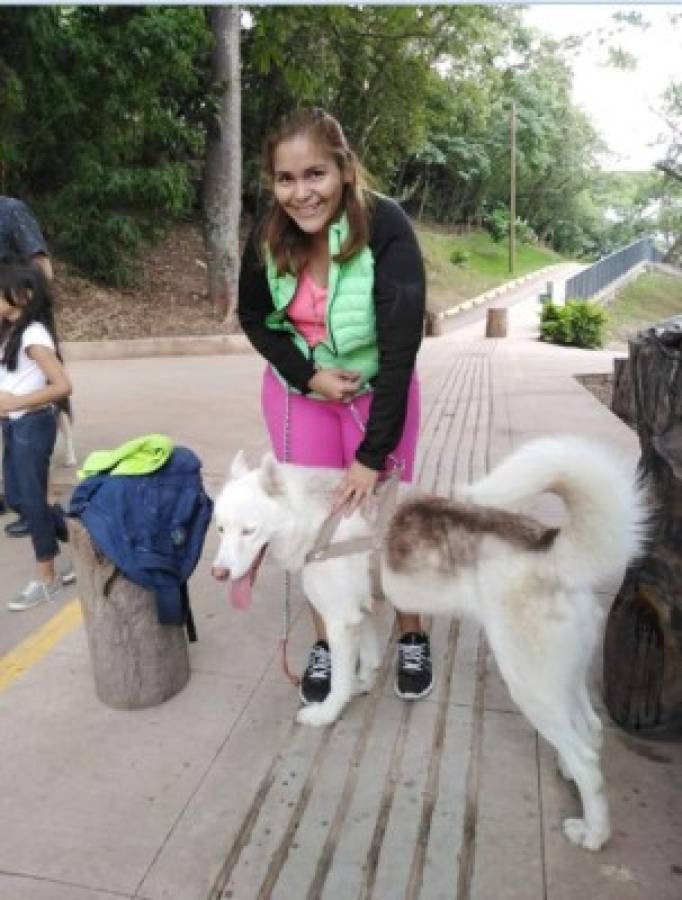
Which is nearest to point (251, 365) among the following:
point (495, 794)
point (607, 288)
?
point (495, 794)

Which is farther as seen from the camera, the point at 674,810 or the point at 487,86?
the point at 487,86

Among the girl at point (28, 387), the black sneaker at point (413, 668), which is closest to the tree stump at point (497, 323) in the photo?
the girl at point (28, 387)

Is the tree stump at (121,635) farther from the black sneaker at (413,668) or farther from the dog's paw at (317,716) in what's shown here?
the black sneaker at (413,668)

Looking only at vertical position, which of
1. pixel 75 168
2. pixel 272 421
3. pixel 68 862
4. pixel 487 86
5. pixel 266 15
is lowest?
pixel 68 862

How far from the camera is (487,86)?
2770 cm

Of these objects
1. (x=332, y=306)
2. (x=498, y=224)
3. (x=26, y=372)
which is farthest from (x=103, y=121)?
(x=498, y=224)

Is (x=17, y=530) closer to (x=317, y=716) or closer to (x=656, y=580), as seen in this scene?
(x=317, y=716)

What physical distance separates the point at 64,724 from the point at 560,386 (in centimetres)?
801

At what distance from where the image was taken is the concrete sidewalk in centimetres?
212

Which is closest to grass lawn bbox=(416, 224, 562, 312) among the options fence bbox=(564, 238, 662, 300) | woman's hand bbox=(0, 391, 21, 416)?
fence bbox=(564, 238, 662, 300)

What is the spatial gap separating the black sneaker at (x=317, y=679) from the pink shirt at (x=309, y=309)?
1.26 metres

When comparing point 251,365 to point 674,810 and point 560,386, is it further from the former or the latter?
point 674,810

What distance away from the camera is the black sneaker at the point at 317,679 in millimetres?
2934

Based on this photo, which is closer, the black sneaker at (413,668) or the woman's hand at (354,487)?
the woman's hand at (354,487)
